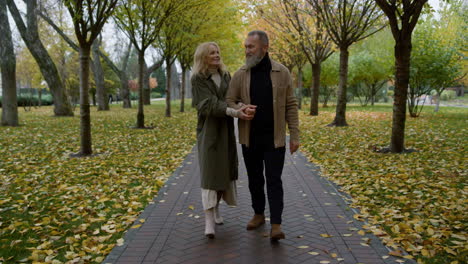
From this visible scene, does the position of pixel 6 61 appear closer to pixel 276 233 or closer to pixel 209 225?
pixel 209 225

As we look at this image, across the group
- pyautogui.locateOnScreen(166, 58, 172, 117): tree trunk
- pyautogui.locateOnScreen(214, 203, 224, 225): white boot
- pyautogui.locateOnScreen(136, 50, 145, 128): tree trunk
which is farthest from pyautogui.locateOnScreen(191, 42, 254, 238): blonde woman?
pyautogui.locateOnScreen(166, 58, 172, 117): tree trunk

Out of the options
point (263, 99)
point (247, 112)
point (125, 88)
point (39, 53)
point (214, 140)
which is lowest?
point (214, 140)

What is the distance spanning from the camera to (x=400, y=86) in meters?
8.48

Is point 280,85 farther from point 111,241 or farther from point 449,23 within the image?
point 449,23

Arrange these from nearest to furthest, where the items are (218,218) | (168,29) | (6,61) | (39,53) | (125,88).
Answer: (218,218) → (6,61) → (168,29) → (39,53) → (125,88)

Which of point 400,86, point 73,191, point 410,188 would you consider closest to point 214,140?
point 73,191

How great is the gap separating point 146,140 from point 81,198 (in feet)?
20.2

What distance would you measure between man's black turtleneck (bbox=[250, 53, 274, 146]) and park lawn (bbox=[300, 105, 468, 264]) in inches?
66.4

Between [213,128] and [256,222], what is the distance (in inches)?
50.0

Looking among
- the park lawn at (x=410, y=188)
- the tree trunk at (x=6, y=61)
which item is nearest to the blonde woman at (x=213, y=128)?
the park lawn at (x=410, y=188)

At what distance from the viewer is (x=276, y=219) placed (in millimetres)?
3961

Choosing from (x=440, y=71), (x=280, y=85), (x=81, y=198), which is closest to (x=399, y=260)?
(x=280, y=85)

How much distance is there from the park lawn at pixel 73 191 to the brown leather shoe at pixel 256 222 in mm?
1505

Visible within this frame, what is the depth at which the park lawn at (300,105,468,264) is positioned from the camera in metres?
3.97
